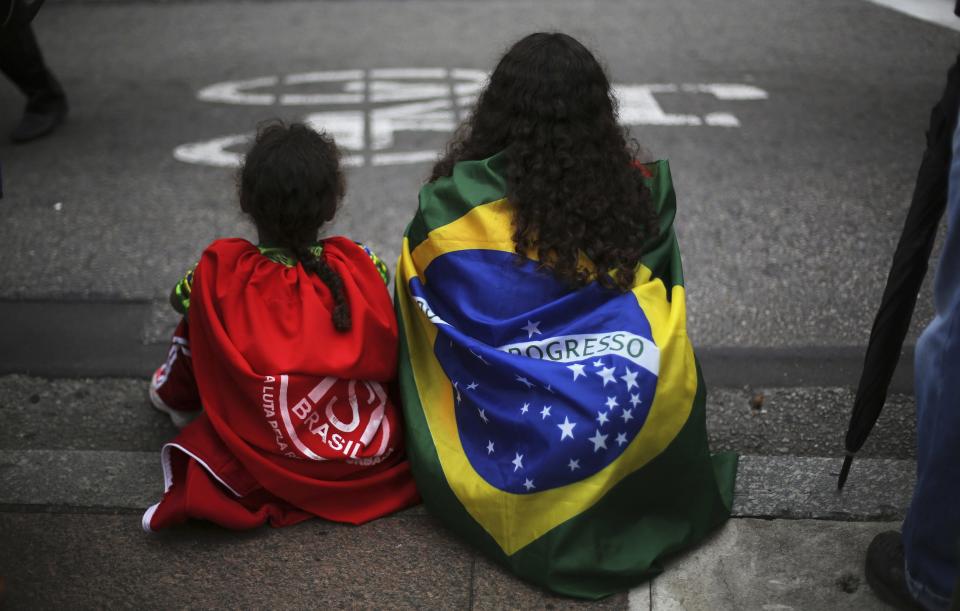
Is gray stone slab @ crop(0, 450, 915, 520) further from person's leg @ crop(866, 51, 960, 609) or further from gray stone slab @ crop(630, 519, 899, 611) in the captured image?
person's leg @ crop(866, 51, 960, 609)

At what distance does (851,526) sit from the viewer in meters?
2.70

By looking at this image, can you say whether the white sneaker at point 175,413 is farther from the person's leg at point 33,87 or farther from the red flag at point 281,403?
the person's leg at point 33,87

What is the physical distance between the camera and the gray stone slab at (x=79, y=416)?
3215mm

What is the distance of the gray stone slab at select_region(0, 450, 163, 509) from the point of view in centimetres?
287

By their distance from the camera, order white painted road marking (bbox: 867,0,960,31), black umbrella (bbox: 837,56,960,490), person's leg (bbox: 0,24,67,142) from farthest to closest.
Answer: white painted road marking (bbox: 867,0,960,31)
person's leg (bbox: 0,24,67,142)
black umbrella (bbox: 837,56,960,490)

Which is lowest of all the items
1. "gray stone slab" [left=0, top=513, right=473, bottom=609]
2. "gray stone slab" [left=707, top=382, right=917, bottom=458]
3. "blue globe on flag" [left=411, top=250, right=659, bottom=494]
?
"gray stone slab" [left=0, top=513, right=473, bottom=609]

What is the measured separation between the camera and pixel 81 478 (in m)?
2.96

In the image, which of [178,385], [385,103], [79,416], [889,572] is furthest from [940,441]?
[385,103]

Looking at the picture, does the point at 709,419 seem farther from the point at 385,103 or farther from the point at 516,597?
the point at 385,103

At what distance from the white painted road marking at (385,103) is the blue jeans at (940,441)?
3401mm

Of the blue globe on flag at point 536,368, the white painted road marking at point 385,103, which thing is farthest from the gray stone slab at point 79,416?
the white painted road marking at point 385,103

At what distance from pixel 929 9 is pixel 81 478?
7189mm

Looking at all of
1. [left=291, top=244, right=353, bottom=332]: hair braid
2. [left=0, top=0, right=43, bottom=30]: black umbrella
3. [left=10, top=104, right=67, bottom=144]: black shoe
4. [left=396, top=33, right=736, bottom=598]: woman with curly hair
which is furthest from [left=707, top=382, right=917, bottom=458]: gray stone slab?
[left=10, top=104, right=67, bottom=144]: black shoe

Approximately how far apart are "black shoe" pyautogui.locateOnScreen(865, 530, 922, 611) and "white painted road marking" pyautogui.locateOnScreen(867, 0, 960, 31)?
19.4ft
